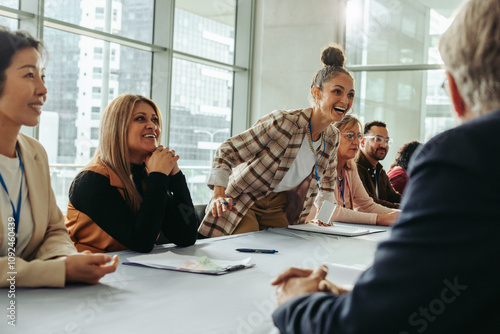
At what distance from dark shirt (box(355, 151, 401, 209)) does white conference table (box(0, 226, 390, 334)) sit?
2.54m

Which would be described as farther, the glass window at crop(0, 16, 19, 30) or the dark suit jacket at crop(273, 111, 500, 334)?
the glass window at crop(0, 16, 19, 30)

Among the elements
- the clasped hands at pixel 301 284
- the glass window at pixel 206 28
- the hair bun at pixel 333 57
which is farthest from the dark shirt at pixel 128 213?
the glass window at pixel 206 28

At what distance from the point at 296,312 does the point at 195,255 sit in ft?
3.67

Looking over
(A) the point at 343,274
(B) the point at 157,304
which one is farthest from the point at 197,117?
(B) the point at 157,304

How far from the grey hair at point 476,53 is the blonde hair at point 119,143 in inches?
61.5

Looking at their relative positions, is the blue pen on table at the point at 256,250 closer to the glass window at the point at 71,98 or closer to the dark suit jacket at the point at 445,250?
the dark suit jacket at the point at 445,250

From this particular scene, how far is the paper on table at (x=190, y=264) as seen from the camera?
1.61 m

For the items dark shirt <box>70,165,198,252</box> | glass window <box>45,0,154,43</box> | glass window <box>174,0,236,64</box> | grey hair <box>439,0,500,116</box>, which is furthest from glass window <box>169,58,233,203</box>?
grey hair <box>439,0,500,116</box>

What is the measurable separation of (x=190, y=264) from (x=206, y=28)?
20.4ft

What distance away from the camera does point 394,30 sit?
24.4 feet

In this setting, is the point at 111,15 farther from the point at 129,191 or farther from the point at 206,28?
the point at 129,191

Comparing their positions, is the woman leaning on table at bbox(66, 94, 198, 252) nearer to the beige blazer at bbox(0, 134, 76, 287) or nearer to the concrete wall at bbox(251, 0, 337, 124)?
the beige blazer at bbox(0, 134, 76, 287)

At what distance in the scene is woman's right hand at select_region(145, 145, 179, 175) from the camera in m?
2.17

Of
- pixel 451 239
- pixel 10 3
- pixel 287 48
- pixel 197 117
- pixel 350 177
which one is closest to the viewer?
pixel 451 239
